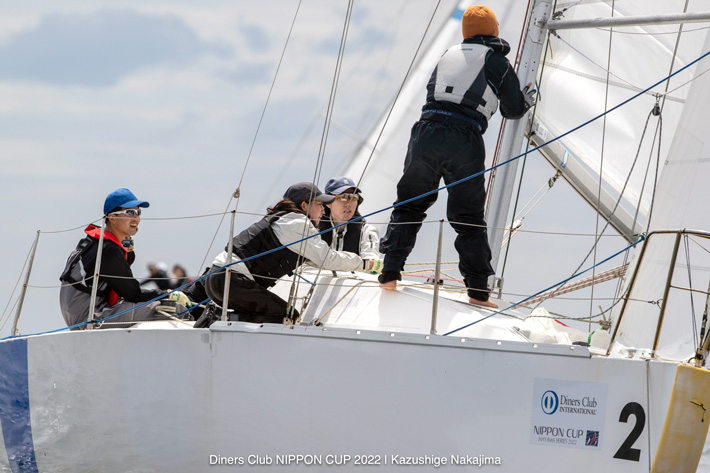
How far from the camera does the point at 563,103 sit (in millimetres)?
7996

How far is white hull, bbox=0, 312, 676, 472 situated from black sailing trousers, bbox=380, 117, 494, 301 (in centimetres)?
88

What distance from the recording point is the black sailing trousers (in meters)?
5.25

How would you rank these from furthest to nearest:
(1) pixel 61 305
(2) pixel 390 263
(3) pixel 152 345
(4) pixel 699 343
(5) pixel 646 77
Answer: (5) pixel 646 77
(1) pixel 61 305
(2) pixel 390 263
(3) pixel 152 345
(4) pixel 699 343

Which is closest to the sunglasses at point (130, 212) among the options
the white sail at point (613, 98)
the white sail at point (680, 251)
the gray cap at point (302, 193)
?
the gray cap at point (302, 193)

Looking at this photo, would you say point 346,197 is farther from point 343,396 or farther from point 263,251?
point 343,396

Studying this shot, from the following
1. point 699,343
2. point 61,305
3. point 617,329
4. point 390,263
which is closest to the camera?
point 699,343

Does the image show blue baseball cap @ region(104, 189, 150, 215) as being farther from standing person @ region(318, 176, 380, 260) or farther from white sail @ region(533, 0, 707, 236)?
white sail @ region(533, 0, 707, 236)

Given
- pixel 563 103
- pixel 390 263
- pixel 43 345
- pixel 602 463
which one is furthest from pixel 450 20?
pixel 602 463

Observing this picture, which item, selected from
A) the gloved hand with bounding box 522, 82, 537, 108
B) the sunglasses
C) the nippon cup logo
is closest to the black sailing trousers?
the gloved hand with bounding box 522, 82, 537, 108

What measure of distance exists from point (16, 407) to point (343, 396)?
222 centimetres

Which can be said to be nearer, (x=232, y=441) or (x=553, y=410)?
(x=553, y=410)

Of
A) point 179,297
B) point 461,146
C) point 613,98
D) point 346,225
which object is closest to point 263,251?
point 179,297

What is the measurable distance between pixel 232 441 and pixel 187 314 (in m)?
1.23

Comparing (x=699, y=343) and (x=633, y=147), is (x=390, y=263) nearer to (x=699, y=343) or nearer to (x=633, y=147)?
(x=699, y=343)
